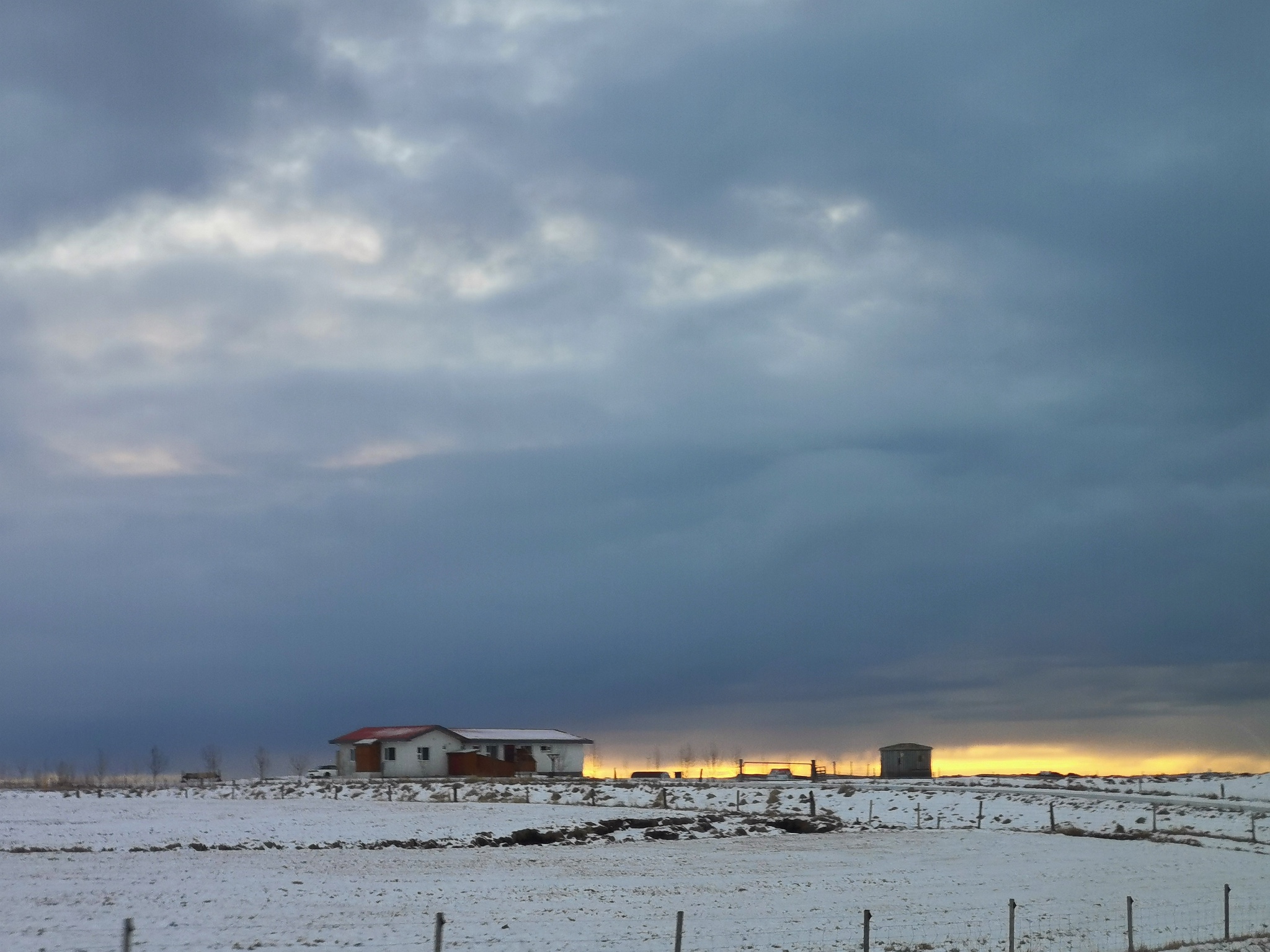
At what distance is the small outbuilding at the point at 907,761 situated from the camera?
362ft

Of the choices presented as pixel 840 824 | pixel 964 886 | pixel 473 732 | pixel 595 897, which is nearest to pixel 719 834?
pixel 840 824

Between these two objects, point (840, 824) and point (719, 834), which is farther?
point (840, 824)

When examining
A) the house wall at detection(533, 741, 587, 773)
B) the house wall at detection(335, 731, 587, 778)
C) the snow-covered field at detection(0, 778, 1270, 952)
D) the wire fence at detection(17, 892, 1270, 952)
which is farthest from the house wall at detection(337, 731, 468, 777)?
the wire fence at detection(17, 892, 1270, 952)

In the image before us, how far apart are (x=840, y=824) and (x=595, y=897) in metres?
30.3

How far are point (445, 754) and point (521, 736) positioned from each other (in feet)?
34.3

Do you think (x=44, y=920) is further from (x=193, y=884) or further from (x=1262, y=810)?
(x=1262, y=810)

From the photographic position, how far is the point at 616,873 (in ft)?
134

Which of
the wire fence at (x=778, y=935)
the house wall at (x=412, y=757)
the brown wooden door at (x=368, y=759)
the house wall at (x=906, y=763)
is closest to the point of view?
the wire fence at (x=778, y=935)

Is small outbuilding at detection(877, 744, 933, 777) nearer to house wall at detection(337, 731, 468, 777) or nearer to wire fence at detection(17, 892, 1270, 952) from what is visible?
house wall at detection(337, 731, 468, 777)

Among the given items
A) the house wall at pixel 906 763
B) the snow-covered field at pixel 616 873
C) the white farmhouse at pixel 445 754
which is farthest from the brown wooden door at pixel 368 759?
the house wall at pixel 906 763

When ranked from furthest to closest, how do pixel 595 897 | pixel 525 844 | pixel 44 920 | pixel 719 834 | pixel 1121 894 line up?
pixel 719 834
pixel 525 844
pixel 1121 894
pixel 595 897
pixel 44 920

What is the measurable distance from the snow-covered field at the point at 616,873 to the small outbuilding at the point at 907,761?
35.4m

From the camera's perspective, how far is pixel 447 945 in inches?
1009

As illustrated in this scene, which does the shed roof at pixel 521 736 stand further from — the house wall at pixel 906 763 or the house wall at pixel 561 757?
the house wall at pixel 906 763
